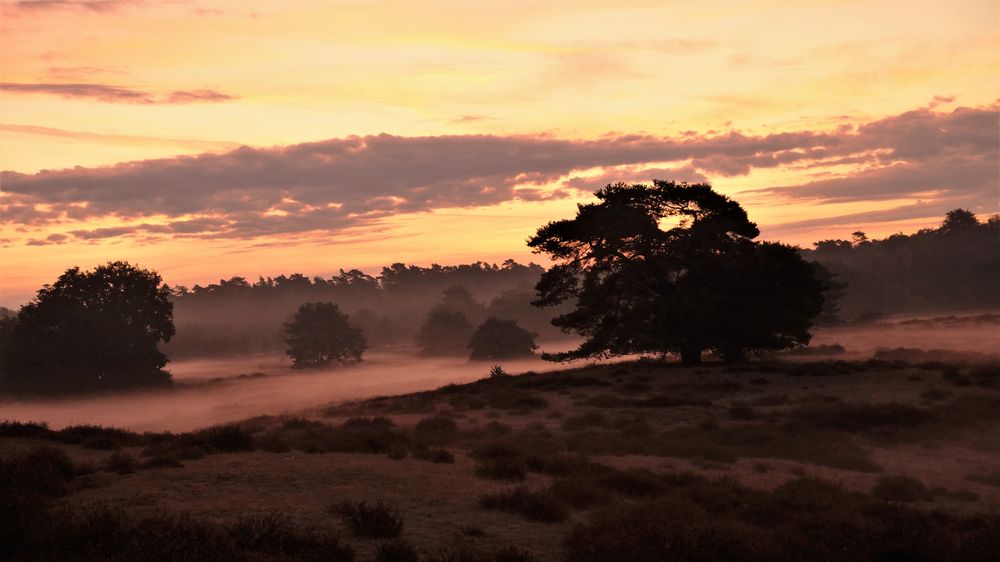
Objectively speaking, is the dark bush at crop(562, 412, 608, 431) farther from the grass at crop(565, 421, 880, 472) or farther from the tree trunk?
the tree trunk

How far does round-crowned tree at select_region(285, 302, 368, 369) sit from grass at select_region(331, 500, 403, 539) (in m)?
90.0

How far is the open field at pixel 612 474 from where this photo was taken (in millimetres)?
11617

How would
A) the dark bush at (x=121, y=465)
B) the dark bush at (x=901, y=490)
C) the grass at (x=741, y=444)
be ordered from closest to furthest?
1. the dark bush at (x=121, y=465)
2. the dark bush at (x=901, y=490)
3. the grass at (x=741, y=444)

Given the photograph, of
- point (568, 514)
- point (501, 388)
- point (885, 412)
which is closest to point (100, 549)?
point (568, 514)

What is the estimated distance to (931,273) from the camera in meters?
126

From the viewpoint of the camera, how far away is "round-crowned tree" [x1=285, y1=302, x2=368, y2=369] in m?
99.7

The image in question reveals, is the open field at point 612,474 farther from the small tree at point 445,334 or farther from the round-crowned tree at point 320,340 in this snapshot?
the small tree at point 445,334

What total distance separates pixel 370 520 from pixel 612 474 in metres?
6.95

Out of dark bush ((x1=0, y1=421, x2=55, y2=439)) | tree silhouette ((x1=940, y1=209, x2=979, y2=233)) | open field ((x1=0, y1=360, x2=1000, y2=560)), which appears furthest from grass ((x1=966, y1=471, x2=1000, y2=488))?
tree silhouette ((x1=940, y1=209, x2=979, y2=233))

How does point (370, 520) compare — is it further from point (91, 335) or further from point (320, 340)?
point (320, 340)

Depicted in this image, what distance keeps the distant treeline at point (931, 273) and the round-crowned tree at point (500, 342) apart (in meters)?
46.8

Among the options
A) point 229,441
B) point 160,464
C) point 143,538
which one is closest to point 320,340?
point 229,441

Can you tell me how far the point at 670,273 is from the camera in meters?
43.2

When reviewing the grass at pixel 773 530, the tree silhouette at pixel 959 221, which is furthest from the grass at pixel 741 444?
the tree silhouette at pixel 959 221
